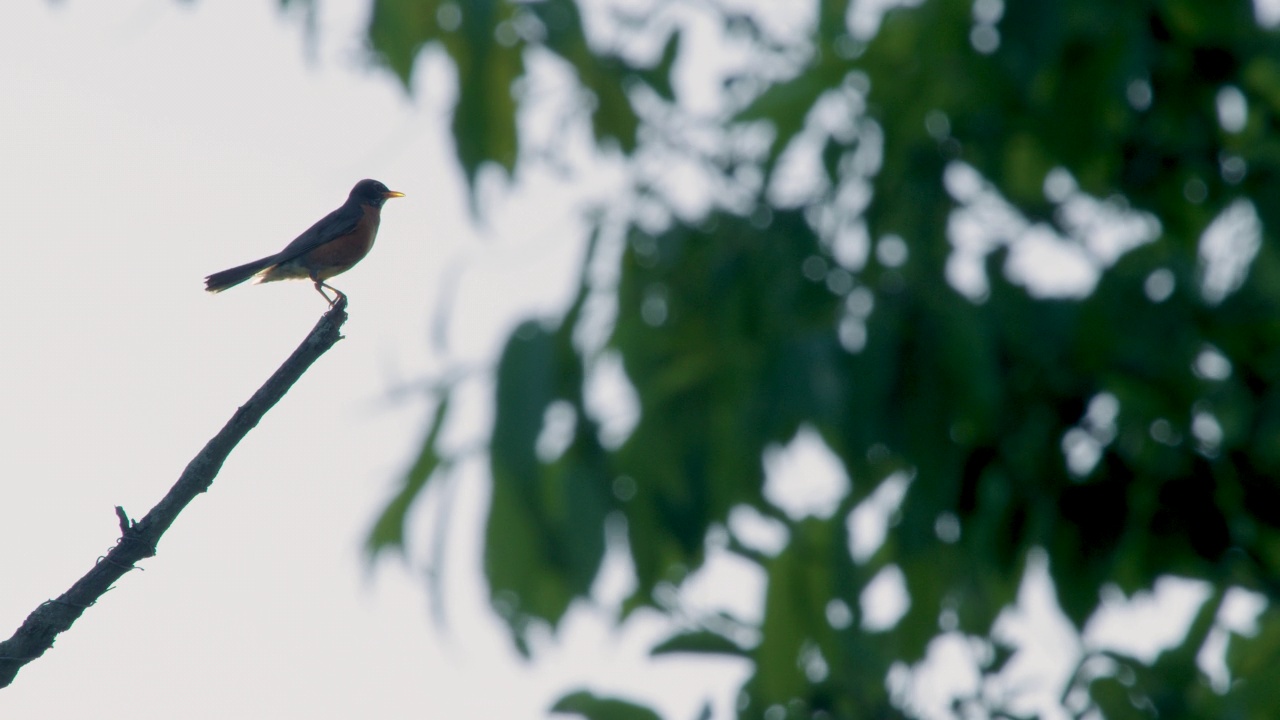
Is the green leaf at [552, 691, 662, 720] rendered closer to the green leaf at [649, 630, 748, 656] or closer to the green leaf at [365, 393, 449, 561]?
the green leaf at [649, 630, 748, 656]

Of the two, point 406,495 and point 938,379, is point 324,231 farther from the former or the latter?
point 938,379

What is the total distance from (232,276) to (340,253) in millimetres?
806

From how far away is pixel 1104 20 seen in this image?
303 centimetres

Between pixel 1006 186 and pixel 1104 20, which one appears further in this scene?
pixel 1006 186

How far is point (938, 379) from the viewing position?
113 inches

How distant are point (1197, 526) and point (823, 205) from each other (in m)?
1.16

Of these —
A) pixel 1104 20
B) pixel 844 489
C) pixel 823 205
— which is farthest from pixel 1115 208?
pixel 844 489

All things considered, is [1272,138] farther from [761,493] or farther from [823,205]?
[761,493]

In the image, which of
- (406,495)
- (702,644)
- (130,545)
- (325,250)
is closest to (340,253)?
(325,250)

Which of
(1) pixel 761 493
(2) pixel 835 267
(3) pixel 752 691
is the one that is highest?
(2) pixel 835 267

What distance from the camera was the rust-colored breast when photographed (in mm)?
6285

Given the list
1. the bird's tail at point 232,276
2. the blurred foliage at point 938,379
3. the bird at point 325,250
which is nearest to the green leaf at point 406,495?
the blurred foliage at point 938,379

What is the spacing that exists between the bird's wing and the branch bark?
3.95m

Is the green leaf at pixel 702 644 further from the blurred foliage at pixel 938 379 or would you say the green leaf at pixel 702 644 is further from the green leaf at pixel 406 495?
the green leaf at pixel 406 495
